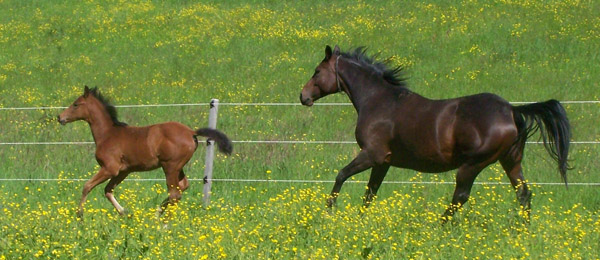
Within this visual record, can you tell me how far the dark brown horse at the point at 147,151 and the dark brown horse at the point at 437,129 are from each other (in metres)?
1.54

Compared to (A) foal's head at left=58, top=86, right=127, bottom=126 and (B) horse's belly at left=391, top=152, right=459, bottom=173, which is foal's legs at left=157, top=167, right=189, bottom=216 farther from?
(B) horse's belly at left=391, top=152, right=459, bottom=173

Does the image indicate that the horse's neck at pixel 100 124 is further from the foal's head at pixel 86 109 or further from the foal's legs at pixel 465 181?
the foal's legs at pixel 465 181

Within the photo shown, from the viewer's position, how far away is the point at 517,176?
362 inches

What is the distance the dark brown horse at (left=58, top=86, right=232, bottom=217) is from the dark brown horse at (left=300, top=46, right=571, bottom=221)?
1.54 m

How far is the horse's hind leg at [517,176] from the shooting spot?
9055 mm

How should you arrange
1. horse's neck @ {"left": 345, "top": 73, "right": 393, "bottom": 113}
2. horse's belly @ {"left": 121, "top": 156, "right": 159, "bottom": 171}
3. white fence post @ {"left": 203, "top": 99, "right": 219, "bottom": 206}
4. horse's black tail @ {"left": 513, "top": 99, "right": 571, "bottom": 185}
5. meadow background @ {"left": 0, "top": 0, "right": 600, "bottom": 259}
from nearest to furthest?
1. meadow background @ {"left": 0, "top": 0, "right": 600, "bottom": 259}
2. horse's black tail @ {"left": 513, "top": 99, "right": 571, "bottom": 185}
3. horse's belly @ {"left": 121, "top": 156, "right": 159, "bottom": 171}
4. horse's neck @ {"left": 345, "top": 73, "right": 393, "bottom": 113}
5. white fence post @ {"left": 203, "top": 99, "right": 219, "bottom": 206}

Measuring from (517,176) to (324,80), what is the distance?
2471 millimetres

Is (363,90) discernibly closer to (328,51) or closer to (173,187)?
(328,51)

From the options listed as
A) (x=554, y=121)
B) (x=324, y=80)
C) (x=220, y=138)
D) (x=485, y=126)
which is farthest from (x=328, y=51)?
(x=554, y=121)

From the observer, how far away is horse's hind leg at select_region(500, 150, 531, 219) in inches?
356

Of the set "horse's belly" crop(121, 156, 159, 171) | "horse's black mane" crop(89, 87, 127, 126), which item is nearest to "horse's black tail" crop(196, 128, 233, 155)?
"horse's belly" crop(121, 156, 159, 171)

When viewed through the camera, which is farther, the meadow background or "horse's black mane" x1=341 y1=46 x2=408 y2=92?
"horse's black mane" x1=341 y1=46 x2=408 y2=92

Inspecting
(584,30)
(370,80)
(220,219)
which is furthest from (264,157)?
(584,30)

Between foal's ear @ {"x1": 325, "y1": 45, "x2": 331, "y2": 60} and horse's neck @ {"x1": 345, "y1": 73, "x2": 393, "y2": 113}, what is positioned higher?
foal's ear @ {"x1": 325, "y1": 45, "x2": 331, "y2": 60}
